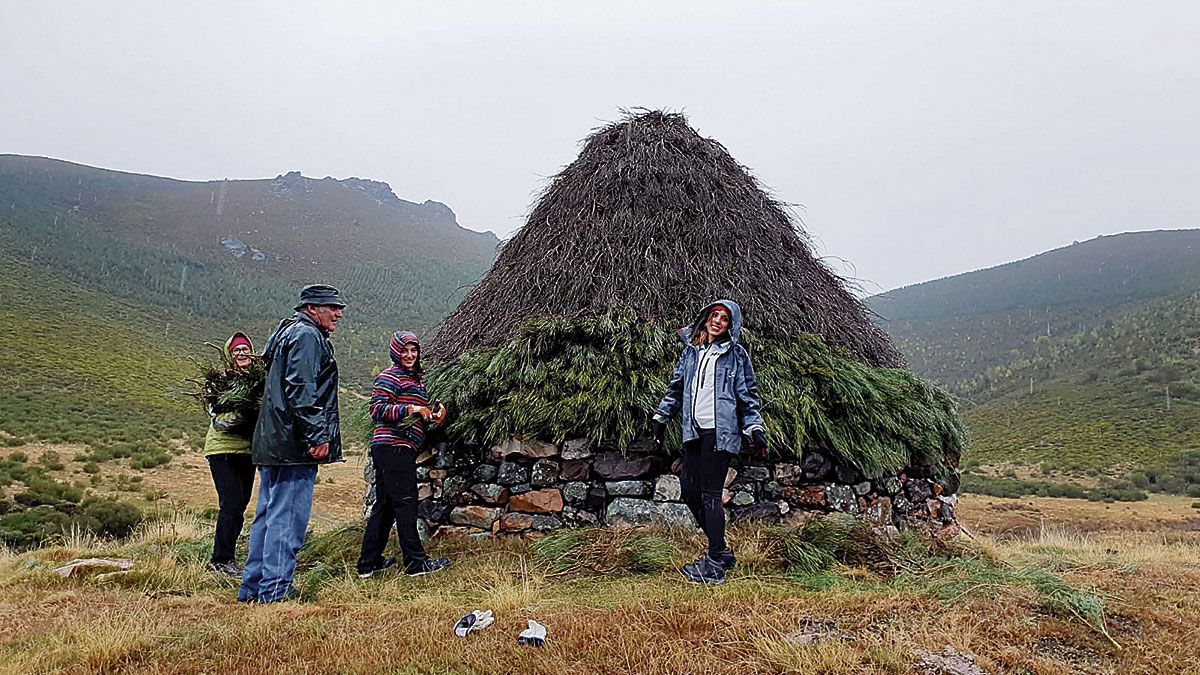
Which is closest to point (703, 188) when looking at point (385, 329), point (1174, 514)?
point (1174, 514)

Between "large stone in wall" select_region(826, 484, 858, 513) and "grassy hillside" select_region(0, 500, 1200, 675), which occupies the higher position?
"large stone in wall" select_region(826, 484, 858, 513)

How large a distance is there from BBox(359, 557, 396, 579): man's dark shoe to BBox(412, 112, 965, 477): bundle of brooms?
1.15 meters

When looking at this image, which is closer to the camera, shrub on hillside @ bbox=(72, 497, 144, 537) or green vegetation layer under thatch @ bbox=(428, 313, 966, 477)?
green vegetation layer under thatch @ bbox=(428, 313, 966, 477)

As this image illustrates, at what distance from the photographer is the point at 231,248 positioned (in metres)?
57.0

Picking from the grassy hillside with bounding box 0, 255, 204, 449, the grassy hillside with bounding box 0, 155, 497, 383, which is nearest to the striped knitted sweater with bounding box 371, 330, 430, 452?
the grassy hillside with bounding box 0, 255, 204, 449

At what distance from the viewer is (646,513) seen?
5531mm

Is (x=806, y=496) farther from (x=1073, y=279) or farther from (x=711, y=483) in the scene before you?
(x=1073, y=279)

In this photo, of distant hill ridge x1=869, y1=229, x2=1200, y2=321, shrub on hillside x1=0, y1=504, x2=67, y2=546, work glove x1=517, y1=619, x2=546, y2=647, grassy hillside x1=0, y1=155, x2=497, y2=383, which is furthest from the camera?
distant hill ridge x1=869, y1=229, x2=1200, y2=321

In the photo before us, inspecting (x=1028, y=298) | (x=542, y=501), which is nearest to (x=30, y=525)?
(x=542, y=501)

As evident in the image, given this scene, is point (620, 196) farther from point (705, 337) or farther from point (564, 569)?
point (564, 569)

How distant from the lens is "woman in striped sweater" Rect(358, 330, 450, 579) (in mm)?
4977

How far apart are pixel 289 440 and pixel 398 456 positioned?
2.66ft

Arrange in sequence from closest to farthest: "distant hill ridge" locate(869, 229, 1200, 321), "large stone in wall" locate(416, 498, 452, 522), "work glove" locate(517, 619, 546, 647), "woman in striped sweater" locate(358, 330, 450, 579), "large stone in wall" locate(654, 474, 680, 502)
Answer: "work glove" locate(517, 619, 546, 647), "woman in striped sweater" locate(358, 330, 450, 579), "large stone in wall" locate(654, 474, 680, 502), "large stone in wall" locate(416, 498, 452, 522), "distant hill ridge" locate(869, 229, 1200, 321)

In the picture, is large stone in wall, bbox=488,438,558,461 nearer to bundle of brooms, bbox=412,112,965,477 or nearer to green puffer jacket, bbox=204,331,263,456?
bundle of brooms, bbox=412,112,965,477
